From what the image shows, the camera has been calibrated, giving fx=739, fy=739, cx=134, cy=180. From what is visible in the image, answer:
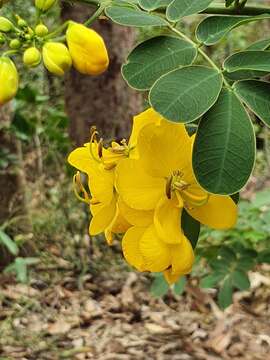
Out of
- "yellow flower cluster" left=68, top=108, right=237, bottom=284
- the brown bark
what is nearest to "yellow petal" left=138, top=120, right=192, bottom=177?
"yellow flower cluster" left=68, top=108, right=237, bottom=284

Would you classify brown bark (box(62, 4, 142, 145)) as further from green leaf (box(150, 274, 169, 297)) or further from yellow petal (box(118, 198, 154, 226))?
yellow petal (box(118, 198, 154, 226))

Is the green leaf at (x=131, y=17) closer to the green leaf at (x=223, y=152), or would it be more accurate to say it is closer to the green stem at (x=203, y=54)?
the green stem at (x=203, y=54)

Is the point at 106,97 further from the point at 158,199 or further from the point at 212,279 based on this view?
the point at 158,199

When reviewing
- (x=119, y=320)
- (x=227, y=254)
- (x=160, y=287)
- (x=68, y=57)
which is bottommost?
(x=119, y=320)

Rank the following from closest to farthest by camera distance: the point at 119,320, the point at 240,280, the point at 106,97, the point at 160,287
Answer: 1. the point at 240,280
2. the point at 160,287
3. the point at 119,320
4. the point at 106,97

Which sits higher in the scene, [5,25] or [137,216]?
[5,25]

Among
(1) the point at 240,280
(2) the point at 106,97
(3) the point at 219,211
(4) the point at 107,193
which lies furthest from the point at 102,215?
(2) the point at 106,97
